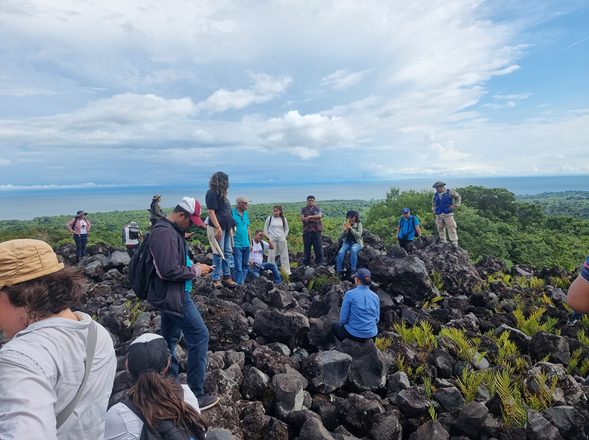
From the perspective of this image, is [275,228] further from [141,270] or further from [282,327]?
[141,270]

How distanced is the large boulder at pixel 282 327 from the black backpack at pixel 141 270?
3120 mm

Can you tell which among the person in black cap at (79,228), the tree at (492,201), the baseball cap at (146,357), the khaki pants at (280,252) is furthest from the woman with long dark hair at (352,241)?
the tree at (492,201)

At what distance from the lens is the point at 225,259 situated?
8.54 meters

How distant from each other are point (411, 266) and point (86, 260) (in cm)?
1174

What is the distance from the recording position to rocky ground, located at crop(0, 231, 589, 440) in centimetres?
454

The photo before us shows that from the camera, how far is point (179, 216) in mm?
4098

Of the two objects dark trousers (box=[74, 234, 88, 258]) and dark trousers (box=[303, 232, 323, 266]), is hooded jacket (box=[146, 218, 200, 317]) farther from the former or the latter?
dark trousers (box=[74, 234, 88, 258])

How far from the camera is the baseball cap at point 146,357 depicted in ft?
8.26

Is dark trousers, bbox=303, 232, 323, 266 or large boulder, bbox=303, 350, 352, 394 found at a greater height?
dark trousers, bbox=303, 232, 323, 266

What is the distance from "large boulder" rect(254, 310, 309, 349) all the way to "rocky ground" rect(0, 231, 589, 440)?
0.03 metres

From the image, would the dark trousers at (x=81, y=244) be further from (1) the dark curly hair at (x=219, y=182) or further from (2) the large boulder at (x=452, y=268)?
(2) the large boulder at (x=452, y=268)

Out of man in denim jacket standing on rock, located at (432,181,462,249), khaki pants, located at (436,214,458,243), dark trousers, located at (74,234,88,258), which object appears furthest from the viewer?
dark trousers, located at (74,234,88,258)

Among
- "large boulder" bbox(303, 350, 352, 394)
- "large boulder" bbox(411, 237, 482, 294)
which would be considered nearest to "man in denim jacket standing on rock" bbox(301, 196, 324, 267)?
"large boulder" bbox(411, 237, 482, 294)

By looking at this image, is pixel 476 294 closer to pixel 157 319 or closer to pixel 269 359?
pixel 269 359
